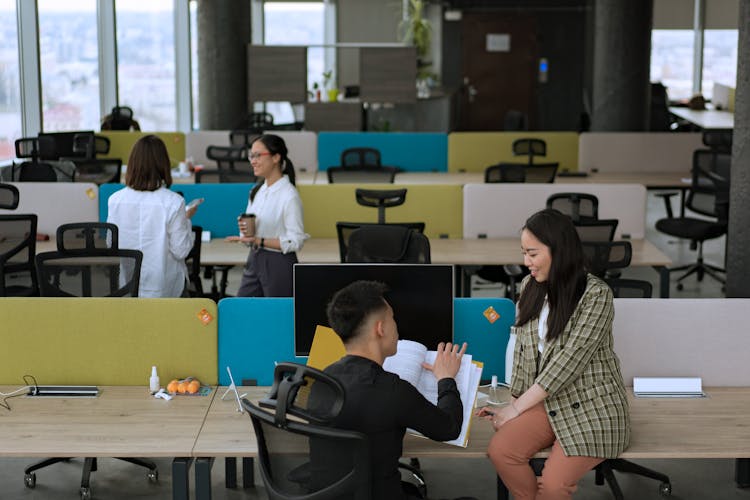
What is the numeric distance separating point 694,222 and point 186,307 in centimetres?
526

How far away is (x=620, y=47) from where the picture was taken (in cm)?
1088

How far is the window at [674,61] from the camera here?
57.8 ft

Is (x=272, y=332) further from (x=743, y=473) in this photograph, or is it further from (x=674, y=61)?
(x=674, y=61)

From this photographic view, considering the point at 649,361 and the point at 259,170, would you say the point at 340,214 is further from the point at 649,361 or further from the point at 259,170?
the point at 649,361

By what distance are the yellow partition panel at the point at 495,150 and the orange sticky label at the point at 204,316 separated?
6.59 m

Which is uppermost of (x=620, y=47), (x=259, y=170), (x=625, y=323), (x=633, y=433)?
(x=620, y=47)

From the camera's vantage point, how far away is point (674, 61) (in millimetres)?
17781

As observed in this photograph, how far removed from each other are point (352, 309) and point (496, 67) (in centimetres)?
1486

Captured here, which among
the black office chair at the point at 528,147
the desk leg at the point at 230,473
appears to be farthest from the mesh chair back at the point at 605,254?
the black office chair at the point at 528,147

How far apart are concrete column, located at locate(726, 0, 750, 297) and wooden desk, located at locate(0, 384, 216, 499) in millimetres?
2897

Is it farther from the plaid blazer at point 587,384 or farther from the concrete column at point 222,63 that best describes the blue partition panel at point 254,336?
the concrete column at point 222,63

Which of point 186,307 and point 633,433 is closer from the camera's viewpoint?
point 633,433

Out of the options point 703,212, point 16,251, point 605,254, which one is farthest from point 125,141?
point 605,254

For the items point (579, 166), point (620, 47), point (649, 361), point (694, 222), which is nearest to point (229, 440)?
point (649, 361)
